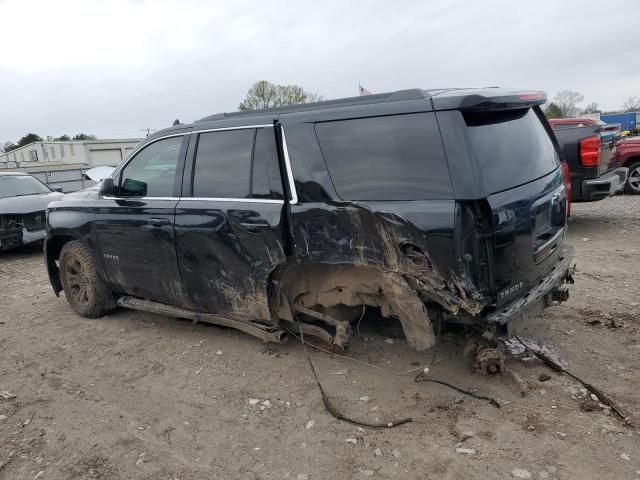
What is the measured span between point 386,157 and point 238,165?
1.34m

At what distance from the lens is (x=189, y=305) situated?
4492 millimetres

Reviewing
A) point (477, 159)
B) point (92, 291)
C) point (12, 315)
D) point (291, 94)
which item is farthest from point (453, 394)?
point (291, 94)

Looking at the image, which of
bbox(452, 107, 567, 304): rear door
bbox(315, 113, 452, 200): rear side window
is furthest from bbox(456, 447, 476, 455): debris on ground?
bbox(315, 113, 452, 200): rear side window

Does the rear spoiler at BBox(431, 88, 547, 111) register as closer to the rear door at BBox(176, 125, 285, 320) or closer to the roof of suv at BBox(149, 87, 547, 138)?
the roof of suv at BBox(149, 87, 547, 138)

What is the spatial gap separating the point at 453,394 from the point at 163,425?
2002 millimetres

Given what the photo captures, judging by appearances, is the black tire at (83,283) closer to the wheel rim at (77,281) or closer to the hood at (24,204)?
the wheel rim at (77,281)

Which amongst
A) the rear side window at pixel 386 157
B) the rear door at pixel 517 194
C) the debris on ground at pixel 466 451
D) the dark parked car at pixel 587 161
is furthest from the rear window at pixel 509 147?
the dark parked car at pixel 587 161

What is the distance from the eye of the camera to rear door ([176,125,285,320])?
378 centimetres

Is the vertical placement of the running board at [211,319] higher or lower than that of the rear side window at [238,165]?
lower

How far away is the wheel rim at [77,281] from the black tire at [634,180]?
11.4 m

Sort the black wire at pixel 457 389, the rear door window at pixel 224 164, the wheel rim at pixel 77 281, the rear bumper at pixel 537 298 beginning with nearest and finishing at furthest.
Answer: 1. the rear bumper at pixel 537 298
2. the black wire at pixel 457 389
3. the rear door window at pixel 224 164
4. the wheel rim at pixel 77 281

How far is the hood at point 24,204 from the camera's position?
9.30 meters

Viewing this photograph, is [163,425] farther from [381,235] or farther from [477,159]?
[477,159]

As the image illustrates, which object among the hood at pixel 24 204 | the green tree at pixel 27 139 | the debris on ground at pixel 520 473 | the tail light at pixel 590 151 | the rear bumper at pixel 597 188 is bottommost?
the debris on ground at pixel 520 473
